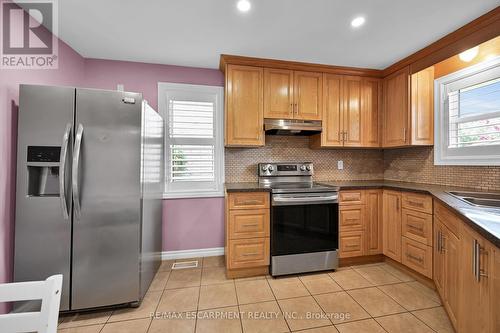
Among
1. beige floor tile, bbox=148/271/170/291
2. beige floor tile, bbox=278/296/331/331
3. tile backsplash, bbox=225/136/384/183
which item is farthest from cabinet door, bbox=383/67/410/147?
beige floor tile, bbox=148/271/170/291

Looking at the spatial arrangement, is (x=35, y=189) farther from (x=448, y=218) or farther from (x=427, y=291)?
(x=427, y=291)

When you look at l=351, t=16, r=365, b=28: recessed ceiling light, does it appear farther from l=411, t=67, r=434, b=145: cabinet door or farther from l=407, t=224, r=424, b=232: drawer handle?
l=407, t=224, r=424, b=232: drawer handle

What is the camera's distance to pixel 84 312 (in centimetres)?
178

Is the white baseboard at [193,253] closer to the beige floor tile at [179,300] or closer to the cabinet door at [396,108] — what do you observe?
the beige floor tile at [179,300]

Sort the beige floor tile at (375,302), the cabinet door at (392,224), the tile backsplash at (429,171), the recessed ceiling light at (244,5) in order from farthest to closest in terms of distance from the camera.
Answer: the cabinet door at (392,224) < the tile backsplash at (429,171) < the beige floor tile at (375,302) < the recessed ceiling light at (244,5)

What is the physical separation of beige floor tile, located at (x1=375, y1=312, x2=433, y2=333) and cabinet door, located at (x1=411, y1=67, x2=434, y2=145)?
1.84 metres

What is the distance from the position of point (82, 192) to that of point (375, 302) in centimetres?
261

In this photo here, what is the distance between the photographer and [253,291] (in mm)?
2074

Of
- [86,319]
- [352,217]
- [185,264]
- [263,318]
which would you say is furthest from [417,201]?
[86,319]

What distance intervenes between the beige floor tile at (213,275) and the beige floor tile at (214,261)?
0.07 m

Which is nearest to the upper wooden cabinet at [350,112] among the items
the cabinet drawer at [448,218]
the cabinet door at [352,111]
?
the cabinet door at [352,111]

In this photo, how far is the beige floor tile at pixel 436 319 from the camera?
1581mm

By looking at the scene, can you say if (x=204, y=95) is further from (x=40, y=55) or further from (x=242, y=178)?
(x=40, y=55)

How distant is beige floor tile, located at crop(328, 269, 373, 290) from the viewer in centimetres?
216
